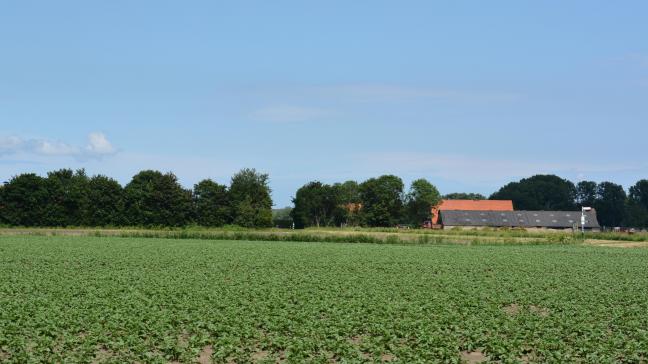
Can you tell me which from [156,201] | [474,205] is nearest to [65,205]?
[156,201]

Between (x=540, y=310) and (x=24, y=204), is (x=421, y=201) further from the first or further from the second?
(x=540, y=310)

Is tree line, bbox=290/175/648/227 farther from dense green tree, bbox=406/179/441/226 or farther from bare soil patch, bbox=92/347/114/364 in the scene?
bare soil patch, bbox=92/347/114/364

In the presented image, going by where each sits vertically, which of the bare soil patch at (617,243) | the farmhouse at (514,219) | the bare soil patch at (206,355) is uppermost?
the farmhouse at (514,219)

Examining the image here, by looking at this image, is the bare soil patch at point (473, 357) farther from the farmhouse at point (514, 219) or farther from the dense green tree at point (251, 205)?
the farmhouse at point (514, 219)

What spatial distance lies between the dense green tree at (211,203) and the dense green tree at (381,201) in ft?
122

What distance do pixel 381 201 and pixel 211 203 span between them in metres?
40.7

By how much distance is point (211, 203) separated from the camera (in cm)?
10025

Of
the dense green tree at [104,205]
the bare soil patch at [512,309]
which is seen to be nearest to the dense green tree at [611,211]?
the dense green tree at [104,205]

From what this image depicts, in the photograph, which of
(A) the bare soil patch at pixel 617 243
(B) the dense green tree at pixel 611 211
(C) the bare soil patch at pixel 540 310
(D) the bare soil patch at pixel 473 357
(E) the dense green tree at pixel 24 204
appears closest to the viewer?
(D) the bare soil patch at pixel 473 357

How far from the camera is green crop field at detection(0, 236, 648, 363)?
15.5m

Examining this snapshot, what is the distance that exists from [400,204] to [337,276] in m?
103

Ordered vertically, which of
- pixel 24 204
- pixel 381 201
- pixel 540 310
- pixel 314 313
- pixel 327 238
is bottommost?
pixel 540 310

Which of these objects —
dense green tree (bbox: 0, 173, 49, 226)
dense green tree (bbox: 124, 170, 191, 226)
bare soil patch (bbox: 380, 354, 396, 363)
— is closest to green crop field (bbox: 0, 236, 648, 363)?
bare soil patch (bbox: 380, 354, 396, 363)

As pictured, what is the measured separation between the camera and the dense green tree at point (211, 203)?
99.5 meters
